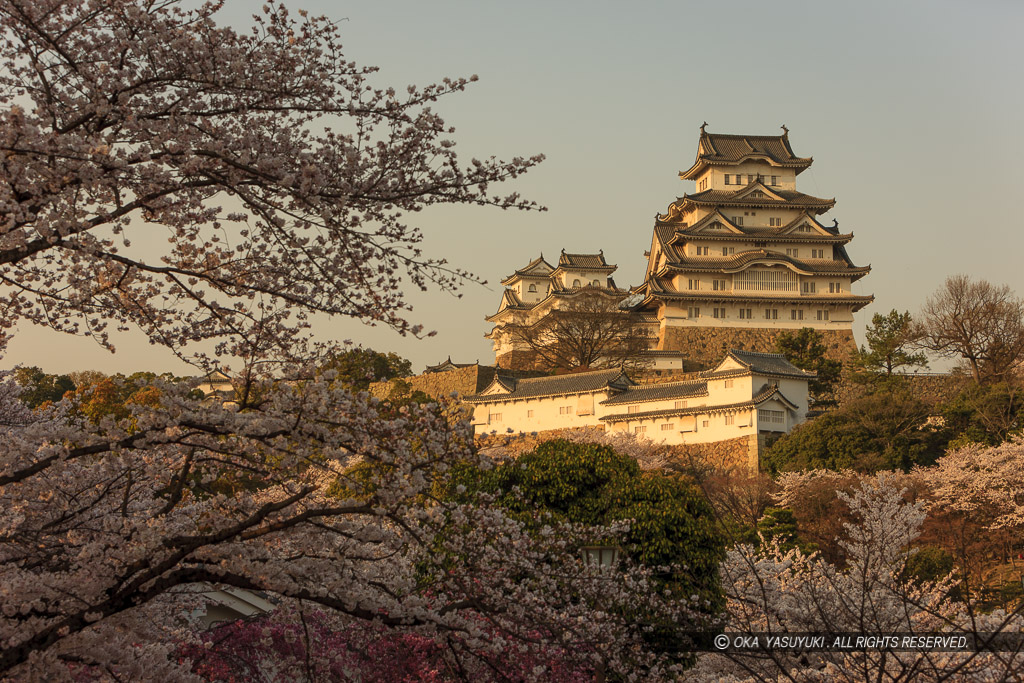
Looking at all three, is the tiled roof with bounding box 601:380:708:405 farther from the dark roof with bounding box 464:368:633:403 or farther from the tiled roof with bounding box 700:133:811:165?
the tiled roof with bounding box 700:133:811:165

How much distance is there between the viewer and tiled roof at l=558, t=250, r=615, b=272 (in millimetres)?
50094

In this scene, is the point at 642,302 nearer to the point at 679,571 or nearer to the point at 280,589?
the point at 679,571

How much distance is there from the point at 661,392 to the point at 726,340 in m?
10.3

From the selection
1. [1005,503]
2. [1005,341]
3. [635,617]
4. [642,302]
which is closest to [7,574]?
[635,617]

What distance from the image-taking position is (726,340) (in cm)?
4156

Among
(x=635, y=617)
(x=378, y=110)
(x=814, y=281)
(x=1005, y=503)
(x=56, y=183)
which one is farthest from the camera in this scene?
(x=814, y=281)

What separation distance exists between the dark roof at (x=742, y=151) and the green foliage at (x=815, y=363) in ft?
36.9

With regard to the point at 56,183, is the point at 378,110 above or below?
above

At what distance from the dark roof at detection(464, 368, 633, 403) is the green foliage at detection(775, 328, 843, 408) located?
5.70 m

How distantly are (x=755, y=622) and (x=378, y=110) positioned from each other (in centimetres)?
809

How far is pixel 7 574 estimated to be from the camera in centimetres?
512

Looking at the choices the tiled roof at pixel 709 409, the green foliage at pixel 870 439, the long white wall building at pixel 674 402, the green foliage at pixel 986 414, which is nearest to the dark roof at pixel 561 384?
the long white wall building at pixel 674 402

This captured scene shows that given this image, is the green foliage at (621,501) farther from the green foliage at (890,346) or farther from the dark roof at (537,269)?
the dark roof at (537,269)

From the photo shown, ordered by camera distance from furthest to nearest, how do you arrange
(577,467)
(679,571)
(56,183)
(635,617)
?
(577,467)
(679,571)
(635,617)
(56,183)
